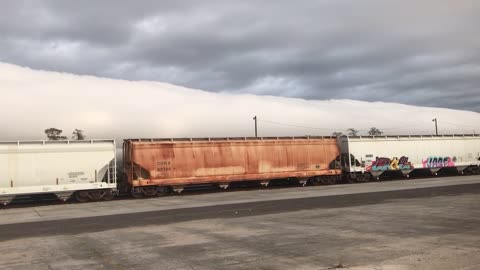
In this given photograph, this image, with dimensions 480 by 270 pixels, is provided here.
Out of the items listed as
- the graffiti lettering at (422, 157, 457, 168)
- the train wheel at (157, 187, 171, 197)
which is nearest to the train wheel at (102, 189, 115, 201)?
the train wheel at (157, 187, 171, 197)

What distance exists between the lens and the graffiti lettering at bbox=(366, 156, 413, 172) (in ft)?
121

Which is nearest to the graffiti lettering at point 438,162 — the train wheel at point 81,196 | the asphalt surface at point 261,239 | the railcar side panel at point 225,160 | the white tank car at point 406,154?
the white tank car at point 406,154

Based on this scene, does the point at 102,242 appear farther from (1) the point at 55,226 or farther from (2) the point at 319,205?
(2) the point at 319,205

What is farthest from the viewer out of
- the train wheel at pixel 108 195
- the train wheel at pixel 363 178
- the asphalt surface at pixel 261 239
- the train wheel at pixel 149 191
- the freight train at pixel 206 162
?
the train wheel at pixel 363 178

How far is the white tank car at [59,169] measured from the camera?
2466 cm

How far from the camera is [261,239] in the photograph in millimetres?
10875

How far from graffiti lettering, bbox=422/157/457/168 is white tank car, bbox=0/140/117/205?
88.0ft

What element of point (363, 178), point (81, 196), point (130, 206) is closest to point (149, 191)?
point (81, 196)

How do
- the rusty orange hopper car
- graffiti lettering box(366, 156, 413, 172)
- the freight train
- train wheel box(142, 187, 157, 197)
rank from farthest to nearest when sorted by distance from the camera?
graffiti lettering box(366, 156, 413, 172) → the rusty orange hopper car → train wheel box(142, 187, 157, 197) → the freight train

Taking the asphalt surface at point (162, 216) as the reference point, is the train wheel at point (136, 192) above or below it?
above

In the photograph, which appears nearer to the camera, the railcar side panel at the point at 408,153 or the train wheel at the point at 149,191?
the train wheel at the point at 149,191

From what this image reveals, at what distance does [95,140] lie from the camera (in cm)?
2709

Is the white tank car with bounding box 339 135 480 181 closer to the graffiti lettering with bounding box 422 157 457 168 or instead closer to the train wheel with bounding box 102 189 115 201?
the graffiti lettering with bounding box 422 157 457 168

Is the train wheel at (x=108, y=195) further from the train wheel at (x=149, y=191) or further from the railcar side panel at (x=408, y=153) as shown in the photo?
the railcar side panel at (x=408, y=153)
